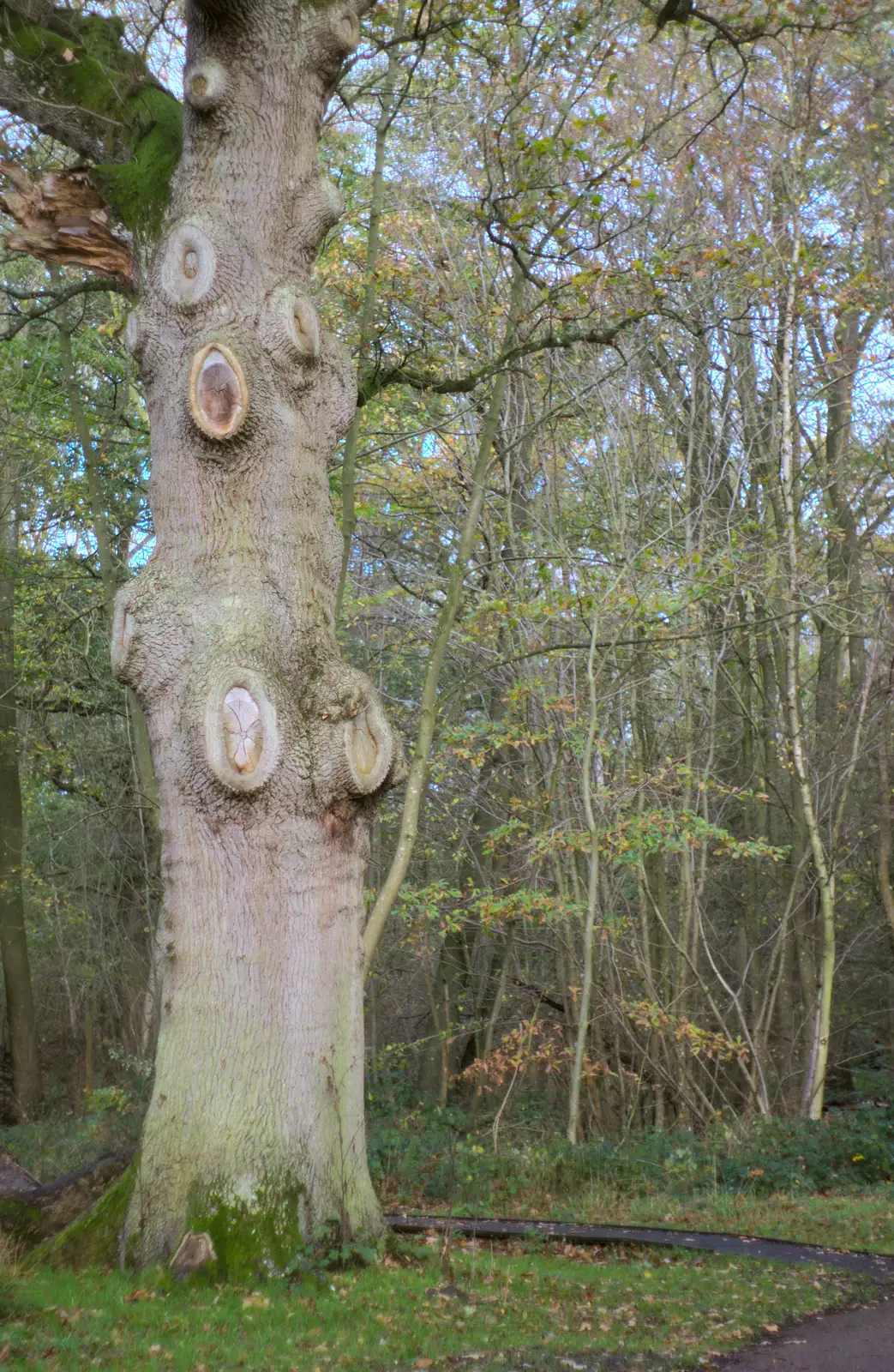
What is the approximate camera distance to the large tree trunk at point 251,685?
203 inches

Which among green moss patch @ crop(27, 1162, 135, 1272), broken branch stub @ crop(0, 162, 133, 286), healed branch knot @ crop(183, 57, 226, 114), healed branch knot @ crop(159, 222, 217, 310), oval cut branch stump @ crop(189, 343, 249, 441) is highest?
healed branch knot @ crop(183, 57, 226, 114)

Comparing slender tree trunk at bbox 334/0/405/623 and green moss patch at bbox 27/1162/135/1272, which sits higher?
slender tree trunk at bbox 334/0/405/623

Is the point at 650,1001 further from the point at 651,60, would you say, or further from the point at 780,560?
the point at 651,60

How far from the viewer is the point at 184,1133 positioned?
5141mm

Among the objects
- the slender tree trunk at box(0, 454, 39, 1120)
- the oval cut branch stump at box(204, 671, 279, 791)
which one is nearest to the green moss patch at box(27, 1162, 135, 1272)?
the oval cut branch stump at box(204, 671, 279, 791)

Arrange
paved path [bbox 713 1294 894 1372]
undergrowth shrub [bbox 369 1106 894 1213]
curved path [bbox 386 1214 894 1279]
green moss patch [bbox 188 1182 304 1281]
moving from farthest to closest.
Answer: undergrowth shrub [bbox 369 1106 894 1213] < curved path [bbox 386 1214 894 1279] < green moss patch [bbox 188 1182 304 1281] < paved path [bbox 713 1294 894 1372]

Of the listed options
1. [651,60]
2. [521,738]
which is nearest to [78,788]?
[521,738]

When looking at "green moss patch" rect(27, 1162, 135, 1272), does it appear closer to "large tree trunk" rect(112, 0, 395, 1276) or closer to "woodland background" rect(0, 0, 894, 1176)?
"large tree trunk" rect(112, 0, 395, 1276)

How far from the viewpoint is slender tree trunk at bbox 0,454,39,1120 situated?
15.8 metres

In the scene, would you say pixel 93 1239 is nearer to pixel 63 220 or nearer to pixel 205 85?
pixel 63 220

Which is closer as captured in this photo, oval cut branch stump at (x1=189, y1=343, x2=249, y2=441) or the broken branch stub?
oval cut branch stump at (x1=189, y1=343, x2=249, y2=441)

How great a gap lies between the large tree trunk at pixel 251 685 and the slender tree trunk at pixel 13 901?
1031cm

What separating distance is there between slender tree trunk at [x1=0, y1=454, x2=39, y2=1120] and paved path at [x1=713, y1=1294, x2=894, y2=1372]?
12.7m

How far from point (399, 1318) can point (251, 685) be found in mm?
2734
